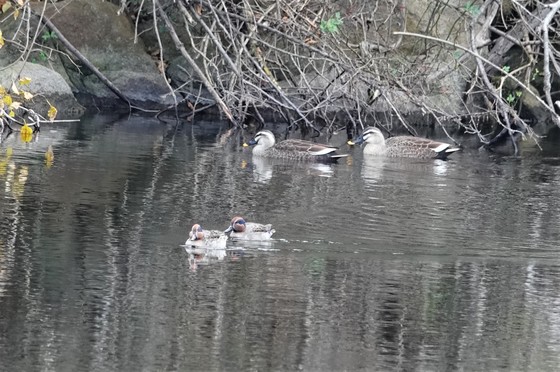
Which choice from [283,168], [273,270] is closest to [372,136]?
[283,168]

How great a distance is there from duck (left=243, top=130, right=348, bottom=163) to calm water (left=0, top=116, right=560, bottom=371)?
5.72 feet

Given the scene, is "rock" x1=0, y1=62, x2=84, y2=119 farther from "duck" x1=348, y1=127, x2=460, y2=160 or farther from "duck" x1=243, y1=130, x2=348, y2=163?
"duck" x1=348, y1=127, x2=460, y2=160

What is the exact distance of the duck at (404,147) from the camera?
71.5 feet

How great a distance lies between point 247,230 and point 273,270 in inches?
55.0

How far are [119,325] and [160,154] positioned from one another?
10412 mm

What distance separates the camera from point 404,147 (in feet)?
72.2

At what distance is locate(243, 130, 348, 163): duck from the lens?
20812 mm

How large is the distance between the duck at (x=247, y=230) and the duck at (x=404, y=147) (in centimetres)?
897

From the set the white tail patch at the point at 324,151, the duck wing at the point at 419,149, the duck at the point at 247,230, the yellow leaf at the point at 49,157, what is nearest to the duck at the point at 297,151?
the white tail patch at the point at 324,151

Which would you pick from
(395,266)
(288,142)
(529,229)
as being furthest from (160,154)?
(395,266)

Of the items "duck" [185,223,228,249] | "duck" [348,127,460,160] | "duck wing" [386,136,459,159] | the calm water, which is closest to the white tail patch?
"duck" [348,127,460,160]

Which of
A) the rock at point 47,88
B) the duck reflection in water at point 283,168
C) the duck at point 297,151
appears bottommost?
the duck reflection in water at point 283,168

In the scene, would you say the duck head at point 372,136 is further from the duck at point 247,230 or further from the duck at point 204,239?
the duck at point 204,239

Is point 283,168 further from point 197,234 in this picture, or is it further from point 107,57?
point 107,57
